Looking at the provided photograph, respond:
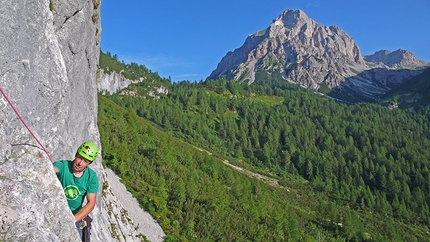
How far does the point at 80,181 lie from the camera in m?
7.43

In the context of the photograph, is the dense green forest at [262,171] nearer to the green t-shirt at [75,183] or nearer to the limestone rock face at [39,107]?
the limestone rock face at [39,107]

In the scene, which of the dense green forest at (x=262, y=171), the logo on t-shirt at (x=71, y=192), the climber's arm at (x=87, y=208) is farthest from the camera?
the dense green forest at (x=262, y=171)

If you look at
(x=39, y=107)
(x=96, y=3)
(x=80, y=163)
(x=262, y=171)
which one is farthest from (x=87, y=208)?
(x=262, y=171)

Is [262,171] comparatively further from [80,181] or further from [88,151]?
[88,151]

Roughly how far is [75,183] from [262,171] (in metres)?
127

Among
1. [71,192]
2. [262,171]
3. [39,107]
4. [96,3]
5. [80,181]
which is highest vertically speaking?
[96,3]

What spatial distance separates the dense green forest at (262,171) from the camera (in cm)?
4469

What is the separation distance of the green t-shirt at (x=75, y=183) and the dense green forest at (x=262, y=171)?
95.2ft

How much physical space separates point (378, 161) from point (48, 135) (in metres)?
174

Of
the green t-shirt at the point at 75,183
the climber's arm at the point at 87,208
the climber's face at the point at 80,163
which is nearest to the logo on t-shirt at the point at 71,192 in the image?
the green t-shirt at the point at 75,183

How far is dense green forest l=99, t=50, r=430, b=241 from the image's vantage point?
44688mm

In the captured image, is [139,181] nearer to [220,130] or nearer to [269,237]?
[269,237]

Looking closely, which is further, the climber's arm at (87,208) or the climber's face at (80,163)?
the climber's arm at (87,208)

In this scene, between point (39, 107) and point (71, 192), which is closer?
point (71, 192)
